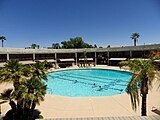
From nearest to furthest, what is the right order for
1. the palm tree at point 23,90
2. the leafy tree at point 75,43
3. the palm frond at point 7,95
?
the palm tree at point 23,90 < the palm frond at point 7,95 < the leafy tree at point 75,43

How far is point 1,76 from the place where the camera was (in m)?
11.3

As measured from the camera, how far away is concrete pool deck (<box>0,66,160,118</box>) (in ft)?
41.3

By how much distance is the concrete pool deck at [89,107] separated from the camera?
12581 millimetres

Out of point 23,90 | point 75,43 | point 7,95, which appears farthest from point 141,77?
point 75,43

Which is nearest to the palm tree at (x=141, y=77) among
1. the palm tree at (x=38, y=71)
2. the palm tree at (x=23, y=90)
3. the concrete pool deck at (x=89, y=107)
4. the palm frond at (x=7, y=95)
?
the concrete pool deck at (x=89, y=107)

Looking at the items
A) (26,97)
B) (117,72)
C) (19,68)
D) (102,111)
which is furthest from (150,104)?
(117,72)

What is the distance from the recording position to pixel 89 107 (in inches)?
555

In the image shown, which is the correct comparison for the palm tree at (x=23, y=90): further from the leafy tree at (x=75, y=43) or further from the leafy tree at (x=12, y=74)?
the leafy tree at (x=75, y=43)

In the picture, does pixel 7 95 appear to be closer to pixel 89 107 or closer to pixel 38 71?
pixel 38 71

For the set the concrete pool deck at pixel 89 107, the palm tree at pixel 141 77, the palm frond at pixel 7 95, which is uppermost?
the palm tree at pixel 141 77

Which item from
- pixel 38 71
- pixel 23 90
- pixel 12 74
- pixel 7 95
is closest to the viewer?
pixel 23 90

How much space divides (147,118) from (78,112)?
5.66 m

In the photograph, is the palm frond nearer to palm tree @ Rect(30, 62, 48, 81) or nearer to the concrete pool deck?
palm tree @ Rect(30, 62, 48, 81)

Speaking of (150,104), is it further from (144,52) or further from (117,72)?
(144,52)
